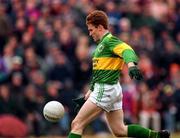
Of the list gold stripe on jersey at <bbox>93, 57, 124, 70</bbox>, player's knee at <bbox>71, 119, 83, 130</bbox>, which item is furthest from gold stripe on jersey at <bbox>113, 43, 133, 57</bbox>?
player's knee at <bbox>71, 119, 83, 130</bbox>

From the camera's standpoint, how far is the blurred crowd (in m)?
20.2

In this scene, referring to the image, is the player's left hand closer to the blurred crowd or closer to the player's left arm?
the player's left arm

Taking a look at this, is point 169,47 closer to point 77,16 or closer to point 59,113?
point 77,16

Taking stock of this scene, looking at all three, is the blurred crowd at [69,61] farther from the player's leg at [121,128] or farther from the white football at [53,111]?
the player's leg at [121,128]

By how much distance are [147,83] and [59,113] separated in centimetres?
963

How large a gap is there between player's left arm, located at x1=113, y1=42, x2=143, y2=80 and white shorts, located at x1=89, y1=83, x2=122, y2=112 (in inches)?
23.8

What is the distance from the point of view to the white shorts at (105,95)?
12258mm

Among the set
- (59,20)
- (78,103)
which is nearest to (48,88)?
(59,20)

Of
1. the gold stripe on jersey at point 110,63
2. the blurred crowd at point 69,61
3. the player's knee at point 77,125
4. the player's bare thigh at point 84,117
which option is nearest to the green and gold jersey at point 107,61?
the gold stripe on jersey at point 110,63

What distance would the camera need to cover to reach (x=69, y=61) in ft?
71.2

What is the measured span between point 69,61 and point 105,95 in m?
9.48

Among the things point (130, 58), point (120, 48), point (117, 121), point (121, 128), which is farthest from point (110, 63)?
point (121, 128)

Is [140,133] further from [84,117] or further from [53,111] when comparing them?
[53,111]

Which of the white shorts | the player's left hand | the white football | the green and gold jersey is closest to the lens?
the player's left hand
